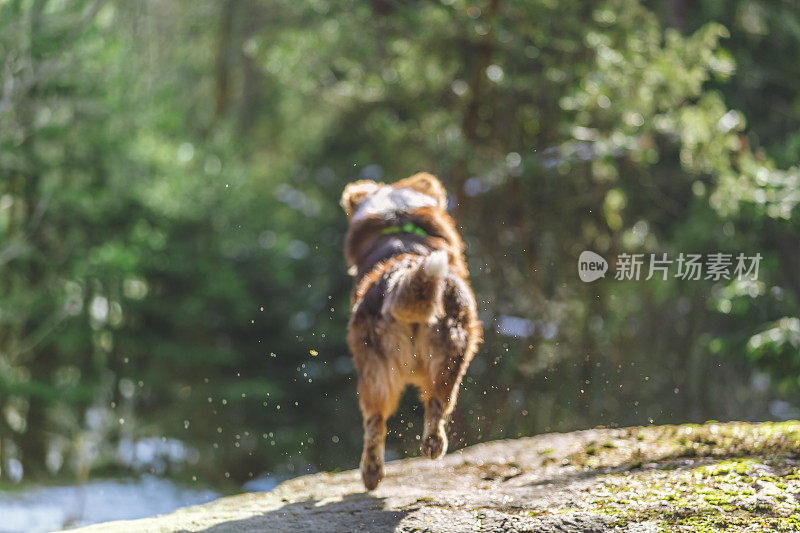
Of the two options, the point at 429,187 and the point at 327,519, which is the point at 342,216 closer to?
the point at 429,187

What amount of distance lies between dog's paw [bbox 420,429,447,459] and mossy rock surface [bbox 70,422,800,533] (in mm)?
216

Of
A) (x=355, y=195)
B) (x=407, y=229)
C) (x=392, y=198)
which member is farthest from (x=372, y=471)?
(x=355, y=195)

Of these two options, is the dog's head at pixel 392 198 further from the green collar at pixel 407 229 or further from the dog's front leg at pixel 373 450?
the dog's front leg at pixel 373 450

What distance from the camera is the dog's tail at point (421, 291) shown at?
3.95 metres

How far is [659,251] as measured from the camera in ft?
38.3

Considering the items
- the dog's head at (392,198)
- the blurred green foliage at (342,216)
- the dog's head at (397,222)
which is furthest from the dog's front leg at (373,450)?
the blurred green foliage at (342,216)

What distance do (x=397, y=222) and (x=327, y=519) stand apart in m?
2.02

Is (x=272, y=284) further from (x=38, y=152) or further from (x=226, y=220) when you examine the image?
(x=38, y=152)

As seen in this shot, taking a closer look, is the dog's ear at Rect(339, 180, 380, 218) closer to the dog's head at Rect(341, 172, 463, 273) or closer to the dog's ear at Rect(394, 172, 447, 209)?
the dog's head at Rect(341, 172, 463, 273)

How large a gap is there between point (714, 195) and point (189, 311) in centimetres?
918

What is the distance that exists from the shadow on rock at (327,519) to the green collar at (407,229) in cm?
165

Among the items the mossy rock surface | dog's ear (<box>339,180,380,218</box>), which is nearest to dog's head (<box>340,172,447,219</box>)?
dog's ear (<box>339,180,380,218</box>)

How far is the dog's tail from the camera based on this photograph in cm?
395

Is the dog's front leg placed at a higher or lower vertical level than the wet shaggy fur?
lower
